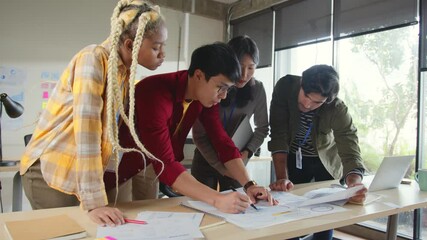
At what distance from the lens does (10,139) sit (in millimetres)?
3422

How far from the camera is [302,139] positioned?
186 centimetres

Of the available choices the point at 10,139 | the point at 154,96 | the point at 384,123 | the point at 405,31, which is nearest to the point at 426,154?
the point at 384,123

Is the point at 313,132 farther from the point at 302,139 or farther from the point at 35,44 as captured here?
the point at 35,44

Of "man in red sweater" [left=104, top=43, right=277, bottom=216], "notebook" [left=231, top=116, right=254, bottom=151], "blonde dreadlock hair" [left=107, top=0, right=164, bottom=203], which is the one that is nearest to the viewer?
"blonde dreadlock hair" [left=107, top=0, right=164, bottom=203]

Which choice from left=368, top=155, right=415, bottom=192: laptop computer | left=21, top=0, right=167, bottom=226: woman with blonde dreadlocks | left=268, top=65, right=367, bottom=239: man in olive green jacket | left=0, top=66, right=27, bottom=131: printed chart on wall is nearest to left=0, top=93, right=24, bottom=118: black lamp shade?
left=0, top=66, right=27, bottom=131: printed chart on wall

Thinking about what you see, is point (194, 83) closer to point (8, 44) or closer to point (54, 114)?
point (54, 114)

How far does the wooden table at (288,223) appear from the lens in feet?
2.98

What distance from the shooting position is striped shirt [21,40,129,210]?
0.94m

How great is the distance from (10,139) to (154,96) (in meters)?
2.92

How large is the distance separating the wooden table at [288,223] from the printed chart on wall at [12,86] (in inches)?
110

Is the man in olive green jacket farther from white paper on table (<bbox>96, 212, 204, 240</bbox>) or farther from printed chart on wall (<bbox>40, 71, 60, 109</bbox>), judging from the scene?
printed chart on wall (<bbox>40, 71, 60, 109</bbox>)

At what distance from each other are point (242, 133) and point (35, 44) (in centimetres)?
278

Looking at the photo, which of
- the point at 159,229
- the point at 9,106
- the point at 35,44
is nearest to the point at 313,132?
the point at 159,229

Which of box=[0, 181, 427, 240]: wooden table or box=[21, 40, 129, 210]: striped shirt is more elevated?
box=[21, 40, 129, 210]: striped shirt
